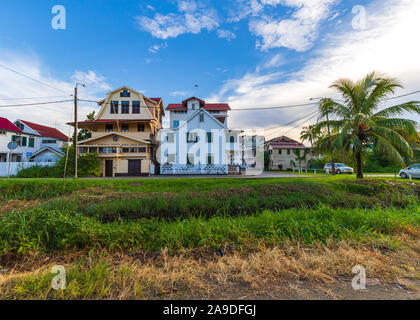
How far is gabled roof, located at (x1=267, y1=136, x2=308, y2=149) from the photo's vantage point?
44844 millimetres

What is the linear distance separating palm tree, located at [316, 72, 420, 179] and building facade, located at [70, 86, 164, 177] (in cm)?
2033

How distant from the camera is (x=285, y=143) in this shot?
4738 cm

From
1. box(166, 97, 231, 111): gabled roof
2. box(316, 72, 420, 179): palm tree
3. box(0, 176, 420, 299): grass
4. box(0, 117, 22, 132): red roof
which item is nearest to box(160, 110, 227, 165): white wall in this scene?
box(166, 97, 231, 111): gabled roof

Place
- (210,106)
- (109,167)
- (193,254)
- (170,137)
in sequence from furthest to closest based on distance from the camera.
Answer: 1. (210,106)
2. (170,137)
3. (109,167)
4. (193,254)

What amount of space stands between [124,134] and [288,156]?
36950mm

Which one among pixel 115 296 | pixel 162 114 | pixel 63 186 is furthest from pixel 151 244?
pixel 162 114

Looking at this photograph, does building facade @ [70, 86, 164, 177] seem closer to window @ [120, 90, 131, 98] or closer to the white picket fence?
window @ [120, 90, 131, 98]

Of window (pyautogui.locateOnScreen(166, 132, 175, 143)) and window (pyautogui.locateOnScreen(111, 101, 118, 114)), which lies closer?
window (pyautogui.locateOnScreen(166, 132, 175, 143))

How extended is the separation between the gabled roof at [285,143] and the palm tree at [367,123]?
33.7 m

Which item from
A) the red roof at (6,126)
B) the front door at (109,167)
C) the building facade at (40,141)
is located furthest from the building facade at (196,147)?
the red roof at (6,126)

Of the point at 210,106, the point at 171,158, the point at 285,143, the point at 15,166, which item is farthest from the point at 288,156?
the point at 15,166

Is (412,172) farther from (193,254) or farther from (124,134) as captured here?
(124,134)

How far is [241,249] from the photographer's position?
11.2 ft
